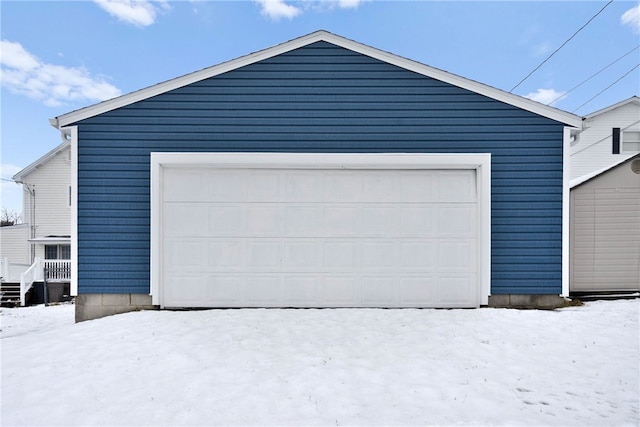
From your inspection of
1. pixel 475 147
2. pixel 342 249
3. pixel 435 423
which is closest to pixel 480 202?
pixel 475 147

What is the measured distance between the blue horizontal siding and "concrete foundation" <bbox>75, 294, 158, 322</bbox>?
148mm

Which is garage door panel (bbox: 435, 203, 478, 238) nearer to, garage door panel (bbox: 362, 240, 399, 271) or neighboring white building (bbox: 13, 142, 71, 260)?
garage door panel (bbox: 362, 240, 399, 271)

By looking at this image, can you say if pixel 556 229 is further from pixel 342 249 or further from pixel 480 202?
pixel 342 249

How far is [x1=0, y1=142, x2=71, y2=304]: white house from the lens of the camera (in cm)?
1460

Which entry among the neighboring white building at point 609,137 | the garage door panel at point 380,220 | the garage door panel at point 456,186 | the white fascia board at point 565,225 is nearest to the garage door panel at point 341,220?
the garage door panel at point 380,220

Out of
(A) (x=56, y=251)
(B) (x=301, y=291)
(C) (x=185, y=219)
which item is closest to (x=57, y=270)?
(A) (x=56, y=251)

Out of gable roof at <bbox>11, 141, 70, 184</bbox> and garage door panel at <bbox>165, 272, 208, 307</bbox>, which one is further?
gable roof at <bbox>11, 141, 70, 184</bbox>

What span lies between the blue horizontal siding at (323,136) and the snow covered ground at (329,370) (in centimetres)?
110

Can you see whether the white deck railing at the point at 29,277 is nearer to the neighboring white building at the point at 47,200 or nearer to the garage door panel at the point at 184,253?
the neighboring white building at the point at 47,200

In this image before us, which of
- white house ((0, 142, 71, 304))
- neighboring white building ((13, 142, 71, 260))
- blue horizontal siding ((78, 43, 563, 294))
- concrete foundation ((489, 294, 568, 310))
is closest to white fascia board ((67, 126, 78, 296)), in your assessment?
blue horizontal siding ((78, 43, 563, 294))

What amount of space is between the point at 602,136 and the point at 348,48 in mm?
13198

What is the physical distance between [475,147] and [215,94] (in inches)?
188

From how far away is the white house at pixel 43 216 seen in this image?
1460cm

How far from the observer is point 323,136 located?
5453 millimetres
